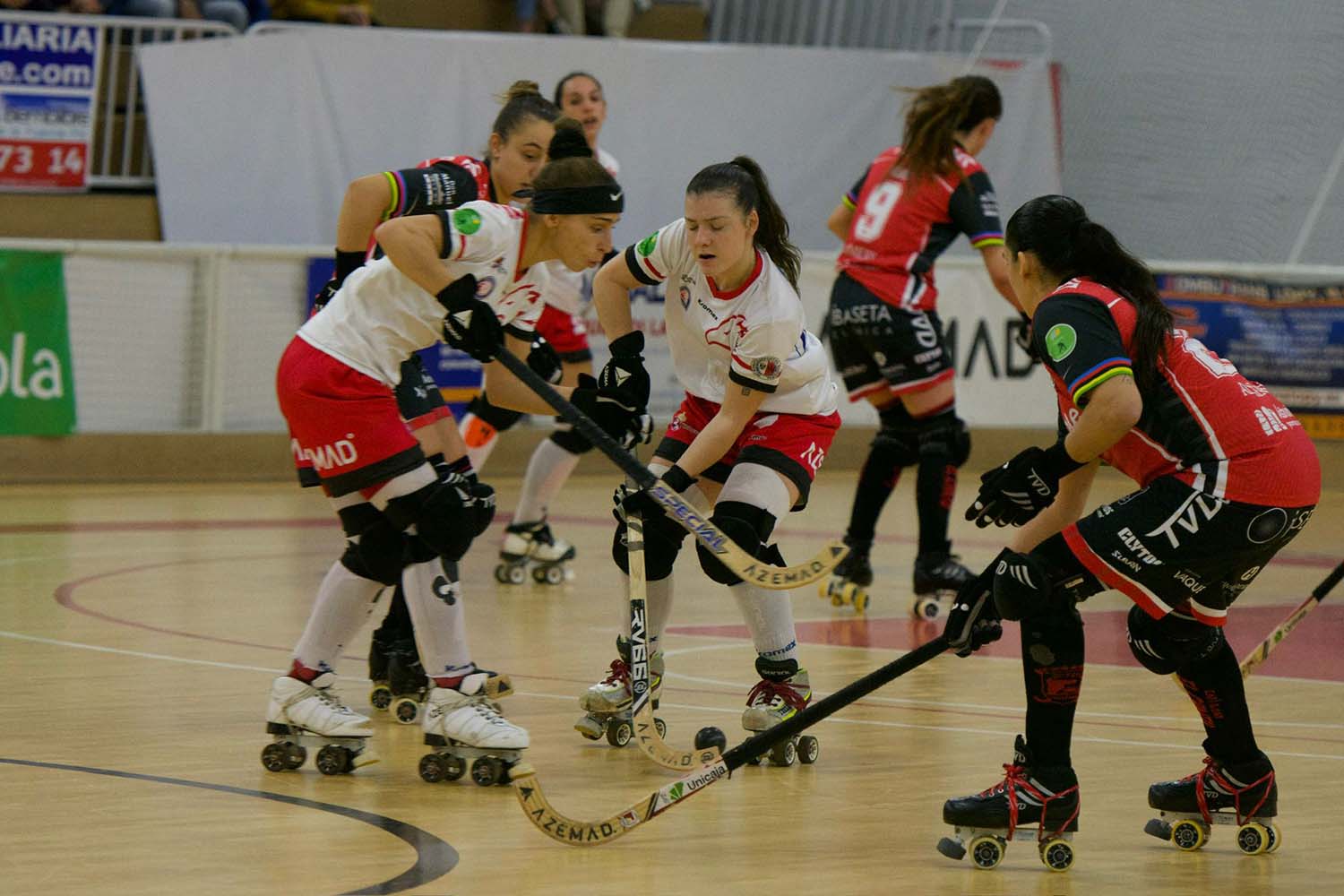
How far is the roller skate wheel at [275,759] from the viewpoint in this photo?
445 centimetres

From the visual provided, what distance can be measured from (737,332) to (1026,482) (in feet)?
3.67

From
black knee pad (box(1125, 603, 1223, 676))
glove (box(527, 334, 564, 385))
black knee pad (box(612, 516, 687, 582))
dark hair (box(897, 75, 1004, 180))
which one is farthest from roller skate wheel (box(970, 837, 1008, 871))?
dark hair (box(897, 75, 1004, 180))

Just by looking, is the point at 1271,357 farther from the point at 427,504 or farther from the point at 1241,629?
the point at 427,504

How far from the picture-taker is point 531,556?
25.1 feet

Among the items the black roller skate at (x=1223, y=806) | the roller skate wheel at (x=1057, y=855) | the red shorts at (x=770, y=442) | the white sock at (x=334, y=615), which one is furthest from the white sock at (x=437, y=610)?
the black roller skate at (x=1223, y=806)

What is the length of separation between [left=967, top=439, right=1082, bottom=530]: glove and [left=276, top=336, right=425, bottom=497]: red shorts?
1.32m

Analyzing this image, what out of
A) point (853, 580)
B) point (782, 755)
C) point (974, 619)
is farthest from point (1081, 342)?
point (853, 580)

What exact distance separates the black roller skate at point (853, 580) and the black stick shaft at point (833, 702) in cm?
320

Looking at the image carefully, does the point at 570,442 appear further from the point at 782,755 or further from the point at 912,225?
the point at 782,755

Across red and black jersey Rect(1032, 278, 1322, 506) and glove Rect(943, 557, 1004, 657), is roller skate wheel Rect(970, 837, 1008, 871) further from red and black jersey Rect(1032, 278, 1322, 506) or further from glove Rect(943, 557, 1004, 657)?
red and black jersey Rect(1032, 278, 1322, 506)

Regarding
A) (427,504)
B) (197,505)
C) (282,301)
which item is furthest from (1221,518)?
(282,301)

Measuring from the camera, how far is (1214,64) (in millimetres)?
13633

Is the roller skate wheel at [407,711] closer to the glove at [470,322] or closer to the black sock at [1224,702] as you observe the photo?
the glove at [470,322]

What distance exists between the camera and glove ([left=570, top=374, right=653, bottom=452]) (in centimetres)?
461
